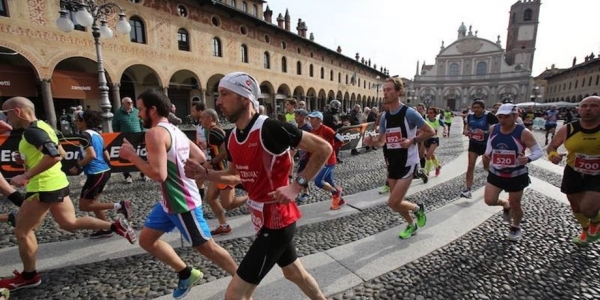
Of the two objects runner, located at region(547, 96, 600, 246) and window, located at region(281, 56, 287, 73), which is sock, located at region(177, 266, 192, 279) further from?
window, located at region(281, 56, 287, 73)

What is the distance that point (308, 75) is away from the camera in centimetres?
3156

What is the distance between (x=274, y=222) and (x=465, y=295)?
2.09 meters

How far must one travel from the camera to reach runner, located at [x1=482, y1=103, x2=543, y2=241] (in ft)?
11.8

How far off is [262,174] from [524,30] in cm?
9640

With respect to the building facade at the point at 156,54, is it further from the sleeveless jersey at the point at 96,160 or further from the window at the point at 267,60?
the sleeveless jersey at the point at 96,160

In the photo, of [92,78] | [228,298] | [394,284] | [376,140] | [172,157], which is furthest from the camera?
[92,78]

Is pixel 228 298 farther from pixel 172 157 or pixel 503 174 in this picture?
pixel 503 174

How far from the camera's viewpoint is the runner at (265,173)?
5.87ft

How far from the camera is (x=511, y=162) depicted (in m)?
3.64

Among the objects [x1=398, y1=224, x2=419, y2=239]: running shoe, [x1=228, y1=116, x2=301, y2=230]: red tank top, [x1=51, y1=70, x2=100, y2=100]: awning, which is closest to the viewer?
[x1=228, y1=116, x2=301, y2=230]: red tank top

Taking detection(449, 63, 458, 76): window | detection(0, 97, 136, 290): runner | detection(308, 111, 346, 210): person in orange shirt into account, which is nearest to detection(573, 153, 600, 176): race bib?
detection(308, 111, 346, 210): person in orange shirt

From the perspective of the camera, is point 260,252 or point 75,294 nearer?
point 260,252

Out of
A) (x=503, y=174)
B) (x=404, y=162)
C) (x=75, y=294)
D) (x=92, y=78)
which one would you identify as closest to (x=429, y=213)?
(x=503, y=174)

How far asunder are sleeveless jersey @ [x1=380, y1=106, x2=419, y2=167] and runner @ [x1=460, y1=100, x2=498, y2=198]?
2.69 meters
